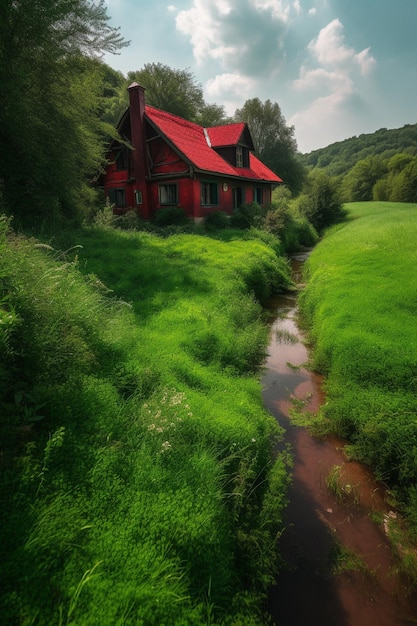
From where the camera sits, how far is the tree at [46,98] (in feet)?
31.9

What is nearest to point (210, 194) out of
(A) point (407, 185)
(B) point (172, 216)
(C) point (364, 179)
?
(B) point (172, 216)

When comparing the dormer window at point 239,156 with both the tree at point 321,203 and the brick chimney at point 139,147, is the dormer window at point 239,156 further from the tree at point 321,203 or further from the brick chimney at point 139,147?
the tree at point 321,203

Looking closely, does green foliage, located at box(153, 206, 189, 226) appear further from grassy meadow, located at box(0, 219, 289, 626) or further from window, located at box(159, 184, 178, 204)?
grassy meadow, located at box(0, 219, 289, 626)

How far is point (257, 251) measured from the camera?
1380 cm

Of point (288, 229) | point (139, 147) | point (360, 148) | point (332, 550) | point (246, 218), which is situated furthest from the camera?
point (360, 148)

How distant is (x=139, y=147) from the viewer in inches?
750

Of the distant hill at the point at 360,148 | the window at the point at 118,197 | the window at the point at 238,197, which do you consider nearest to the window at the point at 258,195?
the window at the point at 238,197

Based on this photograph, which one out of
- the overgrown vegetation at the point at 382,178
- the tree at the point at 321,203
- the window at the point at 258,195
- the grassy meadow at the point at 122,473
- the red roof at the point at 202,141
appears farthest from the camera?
the overgrown vegetation at the point at 382,178

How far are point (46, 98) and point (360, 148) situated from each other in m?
147

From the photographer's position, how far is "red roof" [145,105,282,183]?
722 inches

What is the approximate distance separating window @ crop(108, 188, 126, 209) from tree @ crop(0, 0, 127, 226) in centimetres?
798

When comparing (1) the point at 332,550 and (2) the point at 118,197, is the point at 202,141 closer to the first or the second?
(2) the point at 118,197

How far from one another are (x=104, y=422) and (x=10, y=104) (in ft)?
35.9

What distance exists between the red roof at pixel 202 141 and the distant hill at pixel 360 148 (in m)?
75.4
